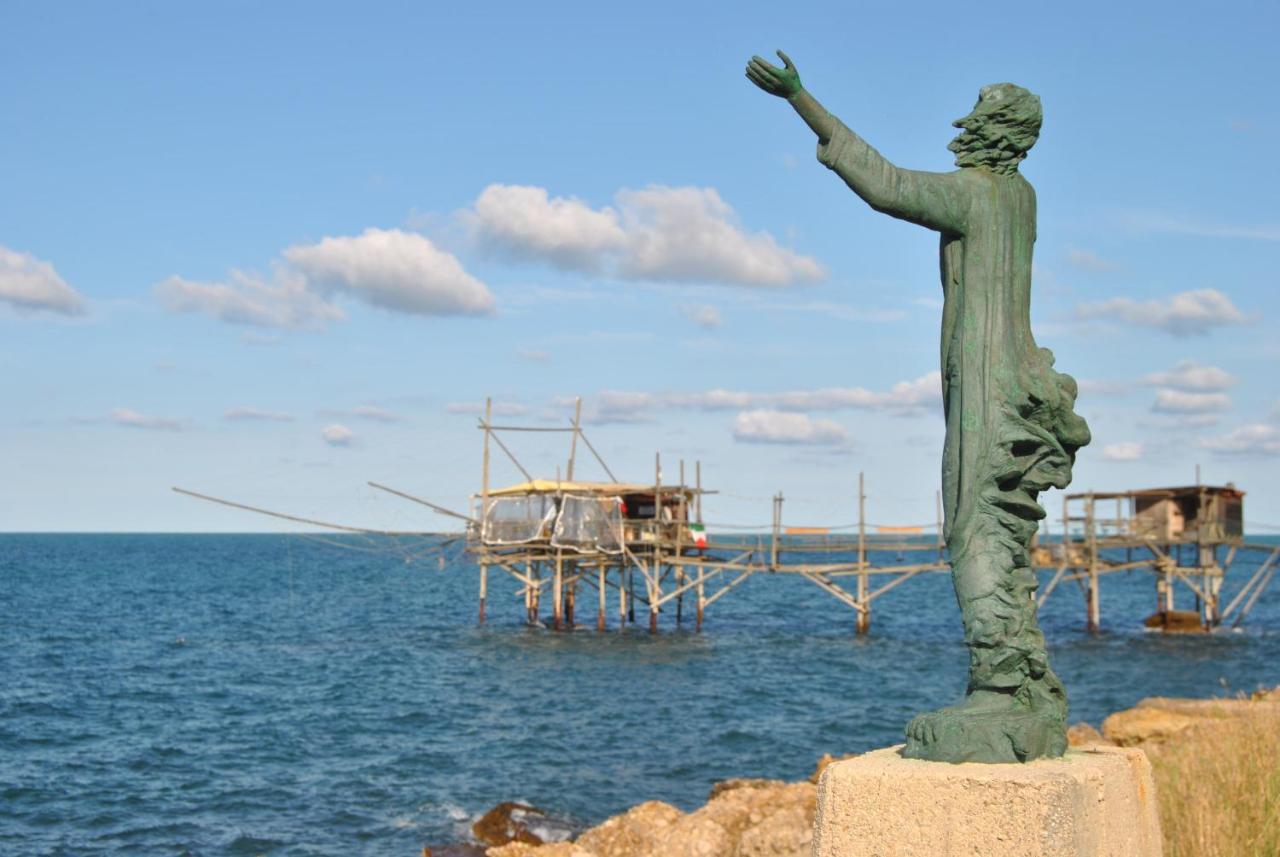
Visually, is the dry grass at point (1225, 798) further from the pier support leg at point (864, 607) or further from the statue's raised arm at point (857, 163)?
the pier support leg at point (864, 607)

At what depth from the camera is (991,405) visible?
17.7ft

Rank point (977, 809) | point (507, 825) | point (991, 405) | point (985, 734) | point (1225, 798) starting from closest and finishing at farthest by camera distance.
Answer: point (977, 809)
point (985, 734)
point (991, 405)
point (1225, 798)
point (507, 825)

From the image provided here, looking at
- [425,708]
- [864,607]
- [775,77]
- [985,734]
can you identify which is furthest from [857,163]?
[864,607]

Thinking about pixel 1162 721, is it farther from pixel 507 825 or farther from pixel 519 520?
pixel 519 520

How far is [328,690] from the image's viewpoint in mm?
29469

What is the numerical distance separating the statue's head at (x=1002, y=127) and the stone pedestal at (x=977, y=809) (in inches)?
94.4

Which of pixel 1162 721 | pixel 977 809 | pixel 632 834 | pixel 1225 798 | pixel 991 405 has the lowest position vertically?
pixel 632 834

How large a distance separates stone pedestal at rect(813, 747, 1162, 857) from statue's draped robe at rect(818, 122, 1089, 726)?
0.45m

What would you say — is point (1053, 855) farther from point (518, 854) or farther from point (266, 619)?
point (266, 619)

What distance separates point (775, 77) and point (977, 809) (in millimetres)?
2775

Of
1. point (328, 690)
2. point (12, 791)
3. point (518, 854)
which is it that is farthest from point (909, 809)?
point (328, 690)

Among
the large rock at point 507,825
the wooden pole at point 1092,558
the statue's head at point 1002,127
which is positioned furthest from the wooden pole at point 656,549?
the statue's head at point 1002,127

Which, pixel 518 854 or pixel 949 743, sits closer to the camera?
pixel 949 743

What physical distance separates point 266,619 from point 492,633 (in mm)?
13452
